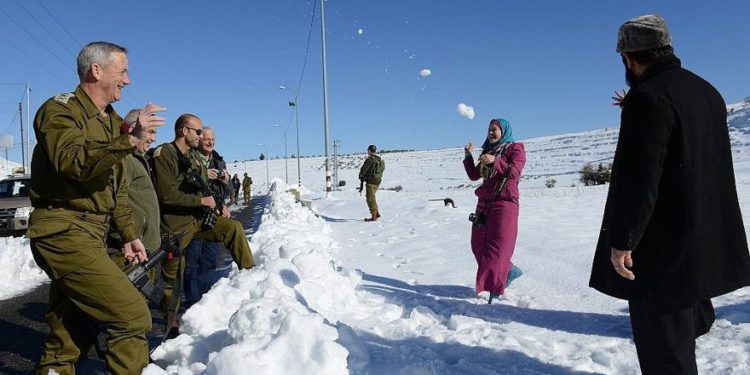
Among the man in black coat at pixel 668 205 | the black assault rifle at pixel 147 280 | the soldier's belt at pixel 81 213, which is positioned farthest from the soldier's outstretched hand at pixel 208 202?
the man in black coat at pixel 668 205

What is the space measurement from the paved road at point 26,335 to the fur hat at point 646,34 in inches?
150

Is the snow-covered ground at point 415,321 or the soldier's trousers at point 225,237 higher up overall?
the soldier's trousers at point 225,237

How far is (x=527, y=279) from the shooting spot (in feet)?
17.3

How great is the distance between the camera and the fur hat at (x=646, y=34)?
2084 mm

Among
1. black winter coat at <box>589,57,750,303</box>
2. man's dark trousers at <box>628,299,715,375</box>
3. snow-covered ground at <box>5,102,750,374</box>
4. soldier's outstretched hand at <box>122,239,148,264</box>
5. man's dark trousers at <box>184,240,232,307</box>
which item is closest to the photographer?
black winter coat at <box>589,57,750,303</box>

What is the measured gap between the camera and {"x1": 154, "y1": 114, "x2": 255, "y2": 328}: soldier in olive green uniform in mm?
4195

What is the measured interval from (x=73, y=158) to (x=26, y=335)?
3.04 metres

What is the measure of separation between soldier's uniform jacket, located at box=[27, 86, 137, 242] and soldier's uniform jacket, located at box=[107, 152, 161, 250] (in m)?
0.95

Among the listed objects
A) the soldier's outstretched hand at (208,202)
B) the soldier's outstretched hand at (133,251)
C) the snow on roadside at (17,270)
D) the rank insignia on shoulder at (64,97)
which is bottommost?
the snow on roadside at (17,270)

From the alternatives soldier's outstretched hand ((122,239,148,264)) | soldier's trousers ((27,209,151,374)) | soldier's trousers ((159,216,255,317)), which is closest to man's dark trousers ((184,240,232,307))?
soldier's trousers ((159,216,255,317))

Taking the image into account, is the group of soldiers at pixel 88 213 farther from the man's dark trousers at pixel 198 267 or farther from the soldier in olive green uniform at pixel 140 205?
the man's dark trousers at pixel 198 267

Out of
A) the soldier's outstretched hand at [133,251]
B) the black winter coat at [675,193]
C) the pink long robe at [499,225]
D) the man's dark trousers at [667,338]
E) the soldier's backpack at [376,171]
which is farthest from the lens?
the soldier's backpack at [376,171]

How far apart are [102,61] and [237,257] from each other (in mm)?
2720

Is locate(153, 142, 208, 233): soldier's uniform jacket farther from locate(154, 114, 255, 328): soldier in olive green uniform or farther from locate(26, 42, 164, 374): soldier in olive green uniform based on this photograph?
locate(26, 42, 164, 374): soldier in olive green uniform
